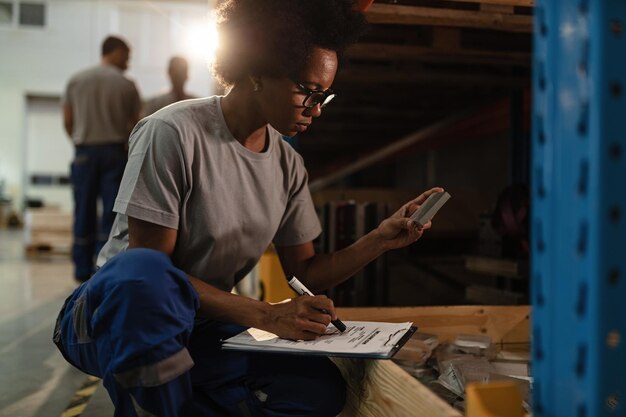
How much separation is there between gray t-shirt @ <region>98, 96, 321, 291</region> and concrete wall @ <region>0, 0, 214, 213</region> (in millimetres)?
13747

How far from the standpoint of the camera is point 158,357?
1.29m

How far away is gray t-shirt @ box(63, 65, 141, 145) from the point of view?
531cm

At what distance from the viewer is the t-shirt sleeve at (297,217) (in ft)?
6.65

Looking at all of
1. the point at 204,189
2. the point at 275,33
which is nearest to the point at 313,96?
the point at 275,33

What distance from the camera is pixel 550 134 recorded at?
0.87 metres

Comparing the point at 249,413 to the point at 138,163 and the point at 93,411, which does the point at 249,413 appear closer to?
the point at 138,163

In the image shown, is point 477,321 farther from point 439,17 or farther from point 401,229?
point 439,17

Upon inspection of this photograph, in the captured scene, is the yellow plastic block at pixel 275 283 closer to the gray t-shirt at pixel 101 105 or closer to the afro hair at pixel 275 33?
the afro hair at pixel 275 33

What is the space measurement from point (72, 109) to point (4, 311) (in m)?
2.00

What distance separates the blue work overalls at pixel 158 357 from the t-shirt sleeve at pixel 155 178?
22cm

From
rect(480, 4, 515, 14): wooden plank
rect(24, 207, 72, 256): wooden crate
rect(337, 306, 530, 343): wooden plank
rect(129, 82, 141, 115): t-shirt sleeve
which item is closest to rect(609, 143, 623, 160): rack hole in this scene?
rect(337, 306, 530, 343): wooden plank

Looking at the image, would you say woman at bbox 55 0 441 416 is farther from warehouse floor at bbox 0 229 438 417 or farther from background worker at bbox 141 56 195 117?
background worker at bbox 141 56 195 117

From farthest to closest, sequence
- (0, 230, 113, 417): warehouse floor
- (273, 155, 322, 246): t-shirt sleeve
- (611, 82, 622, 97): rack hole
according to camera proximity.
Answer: (0, 230, 113, 417): warehouse floor < (273, 155, 322, 246): t-shirt sleeve < (611, 82, 622, 97): rack hole

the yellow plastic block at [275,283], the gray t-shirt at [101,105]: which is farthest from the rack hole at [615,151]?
the gray t-shirt at [101,105]
